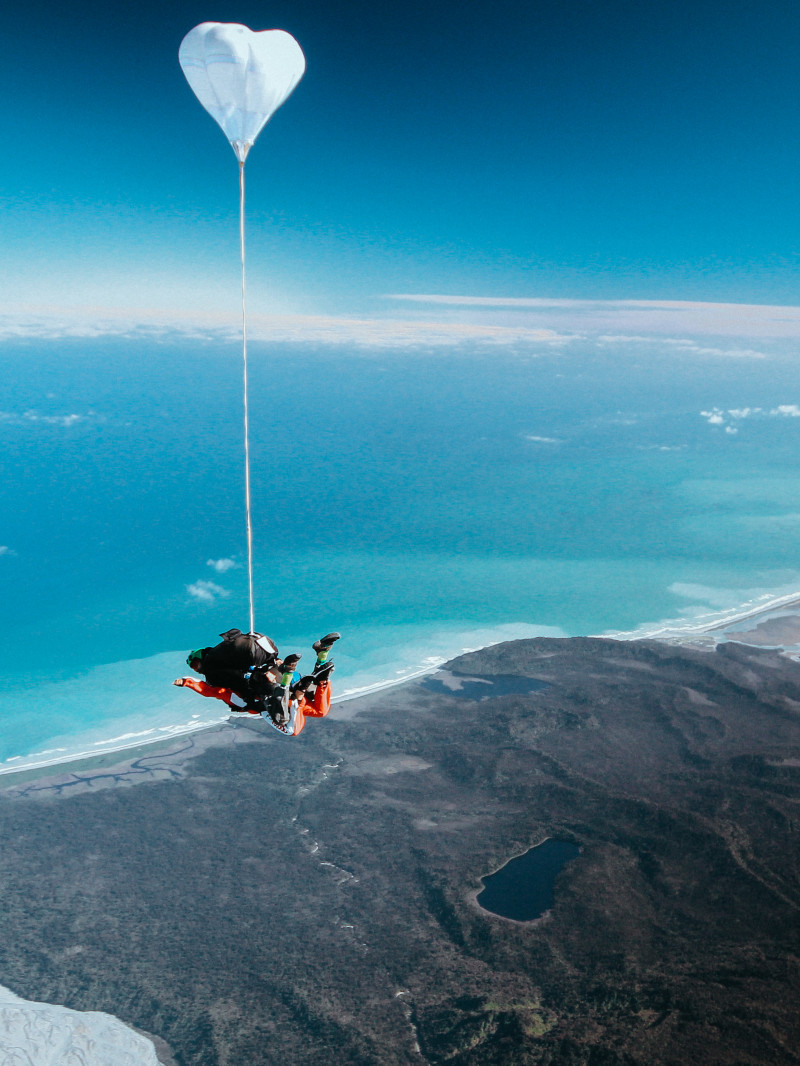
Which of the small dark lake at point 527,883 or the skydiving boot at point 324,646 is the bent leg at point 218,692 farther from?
the small dark lake at point 527,883

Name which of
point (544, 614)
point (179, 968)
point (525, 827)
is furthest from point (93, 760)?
point (544, 614)

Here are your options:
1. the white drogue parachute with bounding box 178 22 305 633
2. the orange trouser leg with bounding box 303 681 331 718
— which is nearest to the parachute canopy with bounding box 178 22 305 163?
the white drogue parachute with bounding box 178 22 305 633

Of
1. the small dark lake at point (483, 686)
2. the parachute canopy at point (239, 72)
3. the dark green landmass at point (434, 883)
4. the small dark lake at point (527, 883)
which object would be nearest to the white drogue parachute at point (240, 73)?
the parachute canopy at point (239, 72)

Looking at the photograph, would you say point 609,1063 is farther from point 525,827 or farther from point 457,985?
point 525,827

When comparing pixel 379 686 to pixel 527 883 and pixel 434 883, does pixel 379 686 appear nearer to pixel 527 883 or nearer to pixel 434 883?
pixel 434 883

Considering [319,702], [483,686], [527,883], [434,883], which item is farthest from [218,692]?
[483,686]

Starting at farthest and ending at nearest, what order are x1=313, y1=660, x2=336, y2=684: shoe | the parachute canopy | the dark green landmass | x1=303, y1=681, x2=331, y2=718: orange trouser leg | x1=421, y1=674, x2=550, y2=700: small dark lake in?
1. x1=421, y1=674, x2=550, y2=700: small dark lake
2. the dark green landmass
3. the parachute canopy
4. x1=303, y1=681, x2=331, y2=718: orange trouser leg
5. x1=313, y1=660, x2=336, y2=684: shoe

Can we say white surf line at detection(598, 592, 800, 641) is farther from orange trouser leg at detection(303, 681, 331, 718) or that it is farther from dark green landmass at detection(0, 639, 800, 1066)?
orange trouser leg at detection(303, 681, 331, 718)
